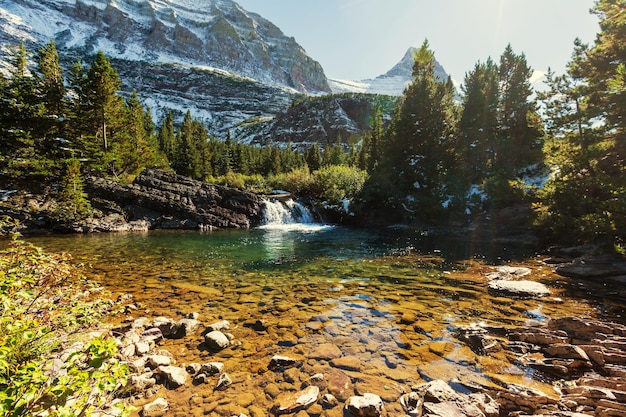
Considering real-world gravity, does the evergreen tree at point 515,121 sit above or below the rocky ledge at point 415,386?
above

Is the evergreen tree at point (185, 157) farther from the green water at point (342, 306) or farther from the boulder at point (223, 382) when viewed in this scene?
the boulder at point (223, 382)

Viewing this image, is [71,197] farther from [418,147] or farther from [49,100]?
[418,147]

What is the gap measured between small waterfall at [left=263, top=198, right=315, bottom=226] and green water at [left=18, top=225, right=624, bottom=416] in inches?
721

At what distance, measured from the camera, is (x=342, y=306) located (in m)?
8.52

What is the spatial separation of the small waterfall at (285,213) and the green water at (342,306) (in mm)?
18306

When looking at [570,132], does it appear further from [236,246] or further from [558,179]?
[236,246]

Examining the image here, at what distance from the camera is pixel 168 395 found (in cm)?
457

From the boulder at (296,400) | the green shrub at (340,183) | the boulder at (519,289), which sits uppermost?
the green shrub at (340,183)

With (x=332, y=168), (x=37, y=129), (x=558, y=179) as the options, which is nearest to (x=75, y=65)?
(x=37, y=129)

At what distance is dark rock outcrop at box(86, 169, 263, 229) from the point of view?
29109 millimetres

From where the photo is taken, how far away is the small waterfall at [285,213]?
35812 millimetres

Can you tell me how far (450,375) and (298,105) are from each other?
16134 centimetres

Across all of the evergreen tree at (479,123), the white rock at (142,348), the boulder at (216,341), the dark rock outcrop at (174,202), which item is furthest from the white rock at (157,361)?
the evergreen tree at (479,123)

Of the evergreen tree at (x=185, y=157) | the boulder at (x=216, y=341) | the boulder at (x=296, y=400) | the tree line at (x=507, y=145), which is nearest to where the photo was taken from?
the boulder at (x=296, y=400)
